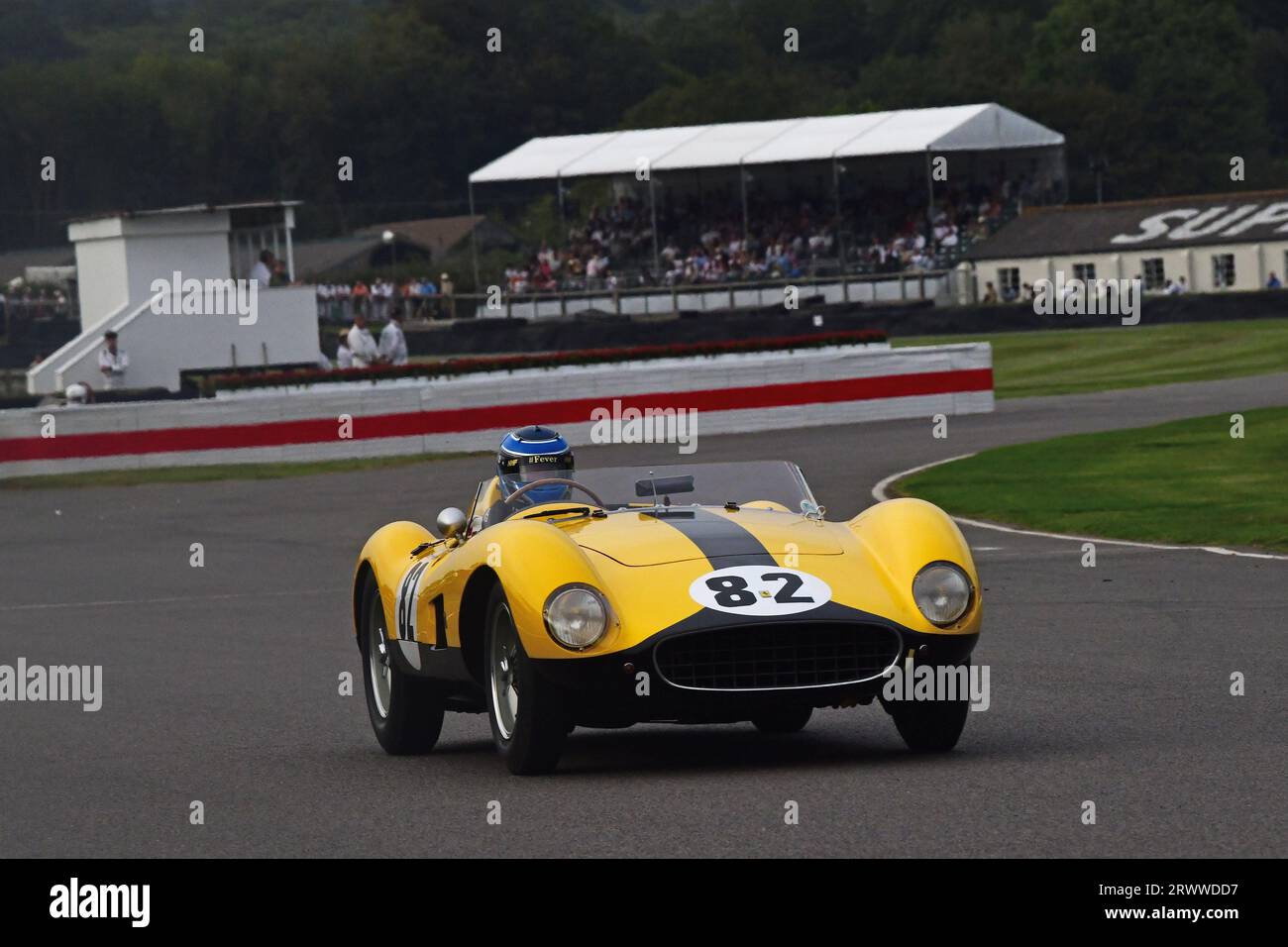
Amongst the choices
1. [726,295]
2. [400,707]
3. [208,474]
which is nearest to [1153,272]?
[726,295]

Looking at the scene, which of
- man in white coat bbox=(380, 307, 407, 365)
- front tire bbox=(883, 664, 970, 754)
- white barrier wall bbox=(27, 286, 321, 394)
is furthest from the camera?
white barrier wall bbox=(27, 286, 321, 394)

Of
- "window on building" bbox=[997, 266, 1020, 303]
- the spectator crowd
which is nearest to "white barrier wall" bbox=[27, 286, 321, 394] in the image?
the spectator crowd

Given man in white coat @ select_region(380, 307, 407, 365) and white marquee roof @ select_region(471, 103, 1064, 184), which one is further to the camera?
white marquee roof @ select_region(471, 103, 1064, 184)

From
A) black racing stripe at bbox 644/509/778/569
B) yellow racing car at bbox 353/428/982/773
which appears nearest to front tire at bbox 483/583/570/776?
yellow racing car at bbox 353/428/982/773

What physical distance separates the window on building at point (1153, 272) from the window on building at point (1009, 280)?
132 inches

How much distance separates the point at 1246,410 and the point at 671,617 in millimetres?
21037

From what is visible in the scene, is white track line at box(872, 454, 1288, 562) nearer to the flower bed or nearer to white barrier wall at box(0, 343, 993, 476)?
white barrier wall at box(0, 343, 993, 476)

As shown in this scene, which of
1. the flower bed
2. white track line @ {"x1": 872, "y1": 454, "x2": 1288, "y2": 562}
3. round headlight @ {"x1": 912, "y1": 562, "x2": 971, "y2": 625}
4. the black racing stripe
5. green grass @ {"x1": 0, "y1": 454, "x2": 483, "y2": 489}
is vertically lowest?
white track line @ {"x1": 872, "y1": 454, "x2": 1288, "y2": 562}

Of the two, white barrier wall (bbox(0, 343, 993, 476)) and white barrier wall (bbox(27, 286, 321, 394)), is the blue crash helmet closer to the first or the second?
white barrier wall (bbox(0, 343, 993, 476))

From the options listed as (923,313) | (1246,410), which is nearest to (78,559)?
(1246,410)

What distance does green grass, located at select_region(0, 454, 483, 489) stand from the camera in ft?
89.7

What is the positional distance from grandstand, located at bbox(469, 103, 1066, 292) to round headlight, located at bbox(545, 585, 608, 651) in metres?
50.4

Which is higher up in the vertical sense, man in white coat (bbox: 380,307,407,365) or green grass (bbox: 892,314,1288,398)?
man in white coat (bbox: 380,307,407,365)

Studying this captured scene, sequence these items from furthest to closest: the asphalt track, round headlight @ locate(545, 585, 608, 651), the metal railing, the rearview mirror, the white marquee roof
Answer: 1. the white marquee roof
2. the metal railing
3. the rearview mirror
4. round headlight @ locate(545, 585, 608, 651)
5. the asphalt track
